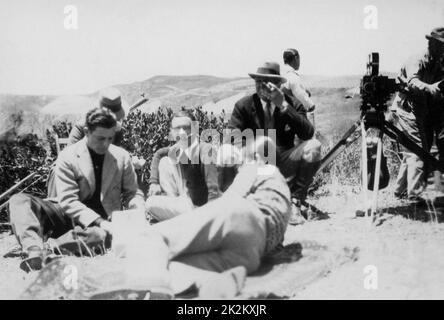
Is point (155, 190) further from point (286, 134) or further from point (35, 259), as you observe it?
point (35, 259)

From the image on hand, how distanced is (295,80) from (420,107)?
136 centimetres

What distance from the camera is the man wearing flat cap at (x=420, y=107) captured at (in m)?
5.15

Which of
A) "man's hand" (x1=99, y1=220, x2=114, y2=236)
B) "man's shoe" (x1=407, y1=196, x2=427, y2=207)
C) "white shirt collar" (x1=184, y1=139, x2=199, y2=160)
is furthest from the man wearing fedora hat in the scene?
"man's hand" (x1=99, y1=220, x2=114, y2=236)

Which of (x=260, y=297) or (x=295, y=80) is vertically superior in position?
(x=295, y=80)

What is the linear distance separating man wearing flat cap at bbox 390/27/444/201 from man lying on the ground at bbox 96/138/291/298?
245 centimetres

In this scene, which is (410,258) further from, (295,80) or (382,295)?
(295,80)

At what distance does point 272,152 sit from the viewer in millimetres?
4172

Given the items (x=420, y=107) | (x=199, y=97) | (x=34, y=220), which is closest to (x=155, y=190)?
(x=34, y=220)

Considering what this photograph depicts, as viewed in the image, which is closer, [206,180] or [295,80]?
[206,180]

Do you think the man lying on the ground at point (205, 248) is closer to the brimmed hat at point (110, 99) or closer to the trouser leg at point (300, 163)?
the trouser leg at point (300, 163)

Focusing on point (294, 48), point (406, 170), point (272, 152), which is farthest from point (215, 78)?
point (272, 152)
